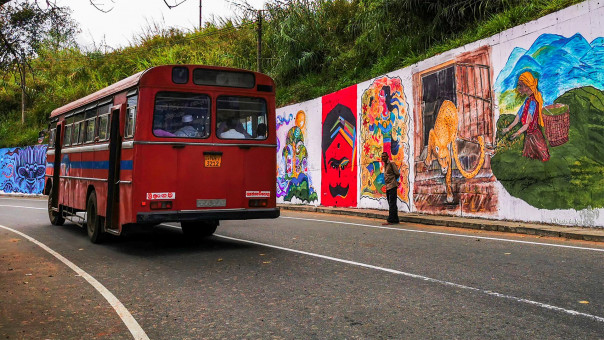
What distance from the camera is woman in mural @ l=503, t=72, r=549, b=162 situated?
12.4 meters

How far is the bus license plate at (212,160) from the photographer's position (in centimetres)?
941

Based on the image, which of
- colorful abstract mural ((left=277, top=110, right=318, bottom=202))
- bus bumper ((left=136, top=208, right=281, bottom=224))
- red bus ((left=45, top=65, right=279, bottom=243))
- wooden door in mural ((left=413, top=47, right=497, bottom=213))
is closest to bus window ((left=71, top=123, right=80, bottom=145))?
red bus ((left=45, top=65, right=279, bottom=243))

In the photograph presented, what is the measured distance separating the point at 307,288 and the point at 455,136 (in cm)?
979

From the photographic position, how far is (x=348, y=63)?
2361 cm

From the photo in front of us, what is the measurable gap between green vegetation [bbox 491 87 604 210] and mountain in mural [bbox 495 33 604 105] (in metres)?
0.25

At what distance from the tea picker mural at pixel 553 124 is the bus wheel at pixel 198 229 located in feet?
23.0

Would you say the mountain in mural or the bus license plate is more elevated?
the mountain in mural

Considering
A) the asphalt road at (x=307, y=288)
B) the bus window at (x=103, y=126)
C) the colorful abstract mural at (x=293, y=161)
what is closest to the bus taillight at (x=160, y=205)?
the asphalt road at (x=307, y=288)

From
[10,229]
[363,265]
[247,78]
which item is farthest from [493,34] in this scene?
[10,229]

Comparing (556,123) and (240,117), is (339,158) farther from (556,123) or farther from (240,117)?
(240,117)

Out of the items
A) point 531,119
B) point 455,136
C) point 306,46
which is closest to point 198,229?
point 455,136

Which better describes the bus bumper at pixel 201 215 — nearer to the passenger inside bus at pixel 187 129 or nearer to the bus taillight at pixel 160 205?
the bus taillight at pixel 160 205

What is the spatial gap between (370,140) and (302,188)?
4.79 m

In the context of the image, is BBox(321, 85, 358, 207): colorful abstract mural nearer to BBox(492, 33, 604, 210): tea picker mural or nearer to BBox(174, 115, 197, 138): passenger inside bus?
BBox(492, 33, 604, 210): tea picker mural
